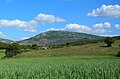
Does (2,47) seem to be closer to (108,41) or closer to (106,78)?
(108,41)

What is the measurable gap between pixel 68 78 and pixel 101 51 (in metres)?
78.6

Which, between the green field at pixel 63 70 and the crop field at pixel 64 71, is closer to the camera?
the crop field at pixel 64 71

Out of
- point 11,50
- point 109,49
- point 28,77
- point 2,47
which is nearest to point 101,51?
point 109,49

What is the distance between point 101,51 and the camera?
91312mm

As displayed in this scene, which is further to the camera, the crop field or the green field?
the green field

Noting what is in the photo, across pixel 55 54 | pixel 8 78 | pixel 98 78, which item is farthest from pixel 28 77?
pixel 55 54

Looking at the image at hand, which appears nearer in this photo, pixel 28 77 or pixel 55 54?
pixel 28 77

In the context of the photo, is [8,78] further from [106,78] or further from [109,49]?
[109,49]

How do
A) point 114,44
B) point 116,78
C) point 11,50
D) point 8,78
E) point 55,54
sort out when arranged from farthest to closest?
point 11,50, point 114,44, point 55,54, point 8,78, point 116,78

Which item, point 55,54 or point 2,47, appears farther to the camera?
point 2,47

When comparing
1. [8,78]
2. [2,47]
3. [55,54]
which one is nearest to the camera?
[8,78]

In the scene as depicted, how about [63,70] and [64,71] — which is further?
[63,70]

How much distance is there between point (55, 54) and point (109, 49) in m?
16.8

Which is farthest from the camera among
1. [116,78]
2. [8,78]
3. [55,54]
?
[55,54]
